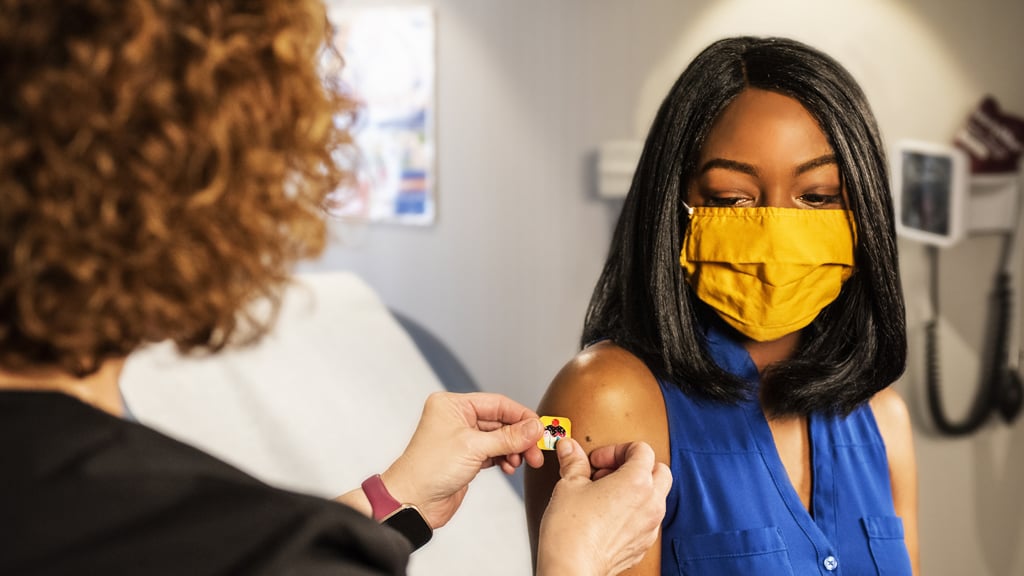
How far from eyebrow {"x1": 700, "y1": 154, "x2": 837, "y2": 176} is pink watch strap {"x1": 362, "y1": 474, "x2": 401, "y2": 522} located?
0.60 metres

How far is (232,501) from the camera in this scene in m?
0.62

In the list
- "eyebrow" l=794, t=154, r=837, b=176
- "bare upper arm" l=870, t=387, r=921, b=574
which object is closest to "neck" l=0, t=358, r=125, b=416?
"eyebrow" l=794, t=154, r=837, b=176


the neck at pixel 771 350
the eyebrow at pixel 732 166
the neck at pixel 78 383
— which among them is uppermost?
the eyebrow at pixel 732 166

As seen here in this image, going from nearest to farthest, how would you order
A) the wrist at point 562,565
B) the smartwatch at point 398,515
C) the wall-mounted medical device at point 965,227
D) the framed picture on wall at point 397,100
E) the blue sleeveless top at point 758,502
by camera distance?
1. the wrist at point 562,565
2. the smartwatch at point 398,515
3. the blue sleeveless top at point 758,502
4. the wall-mounted medical device at point 965,227
5. the framed picture on wall at point 397,100

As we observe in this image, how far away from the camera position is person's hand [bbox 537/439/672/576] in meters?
0.95

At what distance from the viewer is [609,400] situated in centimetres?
124

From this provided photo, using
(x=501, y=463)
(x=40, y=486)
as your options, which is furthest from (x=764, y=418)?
(x=40, y=486)

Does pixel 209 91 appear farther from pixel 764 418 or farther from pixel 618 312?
pixel 764 418

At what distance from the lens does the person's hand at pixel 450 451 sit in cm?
110

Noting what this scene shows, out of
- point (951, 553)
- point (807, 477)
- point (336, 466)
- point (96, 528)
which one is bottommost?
point (951, 553)

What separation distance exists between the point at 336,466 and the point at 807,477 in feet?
4.65

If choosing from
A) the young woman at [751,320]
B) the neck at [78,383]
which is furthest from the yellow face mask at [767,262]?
the neck at [78,383]

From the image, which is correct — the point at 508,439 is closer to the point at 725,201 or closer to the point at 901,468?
the point at 725,201

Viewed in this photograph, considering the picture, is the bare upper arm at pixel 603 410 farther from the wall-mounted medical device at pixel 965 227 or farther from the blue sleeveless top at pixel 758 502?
the wall-mounted medical device at pixel 965 227
